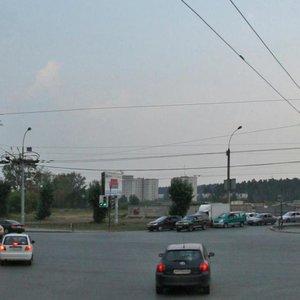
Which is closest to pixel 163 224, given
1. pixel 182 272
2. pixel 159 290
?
pixel 159 290

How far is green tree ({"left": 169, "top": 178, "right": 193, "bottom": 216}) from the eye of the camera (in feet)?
275

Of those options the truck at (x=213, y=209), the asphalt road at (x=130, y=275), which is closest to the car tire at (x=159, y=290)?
the asphalt road at (x=130, y=275)

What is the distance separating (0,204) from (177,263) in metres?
83.5

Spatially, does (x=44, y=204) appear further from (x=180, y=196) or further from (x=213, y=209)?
(x=213, y=209)

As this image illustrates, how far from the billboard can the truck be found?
18229 millimetres

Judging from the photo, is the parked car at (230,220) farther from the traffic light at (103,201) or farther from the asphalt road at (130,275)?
the asphalt road at (130,275)

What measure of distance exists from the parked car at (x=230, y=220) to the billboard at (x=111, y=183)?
20.7 metres

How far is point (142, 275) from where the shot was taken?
75.6 ft

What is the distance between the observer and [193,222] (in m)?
64.9

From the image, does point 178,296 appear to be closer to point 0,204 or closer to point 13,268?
point 13,268

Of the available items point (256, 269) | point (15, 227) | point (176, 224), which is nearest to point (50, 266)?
point (256, 269)

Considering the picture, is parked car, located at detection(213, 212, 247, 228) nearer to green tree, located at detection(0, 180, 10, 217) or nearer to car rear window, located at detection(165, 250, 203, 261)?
green tree, located at detection(0, 180, 10, 217)

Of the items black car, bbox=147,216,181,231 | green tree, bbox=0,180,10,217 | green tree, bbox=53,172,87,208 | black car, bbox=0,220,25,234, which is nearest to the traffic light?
black car, bbox=147,216,181,231

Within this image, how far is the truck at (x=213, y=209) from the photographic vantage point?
7225 centimetres
